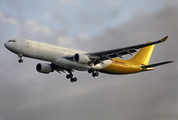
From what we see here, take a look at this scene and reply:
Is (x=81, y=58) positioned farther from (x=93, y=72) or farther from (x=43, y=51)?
(x=43, y=51)

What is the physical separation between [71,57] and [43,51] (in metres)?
4.08

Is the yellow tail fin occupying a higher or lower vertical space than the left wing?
higher

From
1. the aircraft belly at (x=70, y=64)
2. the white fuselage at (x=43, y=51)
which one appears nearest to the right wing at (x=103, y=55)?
the aircraft belly at (x=70, y=64)

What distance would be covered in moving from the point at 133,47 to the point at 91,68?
7814mm

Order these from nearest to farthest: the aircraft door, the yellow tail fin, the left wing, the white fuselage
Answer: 1. the white fuselage
2. the aircraft door
3. the left wing
4. the yellow tail fin

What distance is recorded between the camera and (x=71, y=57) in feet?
128

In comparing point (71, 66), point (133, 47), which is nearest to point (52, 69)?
point (71, 66)

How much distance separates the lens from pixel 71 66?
40156 mm

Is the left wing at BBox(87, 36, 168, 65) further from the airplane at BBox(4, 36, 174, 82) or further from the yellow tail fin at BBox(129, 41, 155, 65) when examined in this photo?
the yellow tail fin at BBox(129, 41, 155, 65)

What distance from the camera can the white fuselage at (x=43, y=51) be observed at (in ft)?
122

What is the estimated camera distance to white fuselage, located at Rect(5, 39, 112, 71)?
3730cm

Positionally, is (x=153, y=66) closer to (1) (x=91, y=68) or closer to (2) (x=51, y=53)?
(1) (x=91, y=68)

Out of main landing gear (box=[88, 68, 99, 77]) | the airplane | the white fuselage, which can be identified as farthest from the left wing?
the white fuselage

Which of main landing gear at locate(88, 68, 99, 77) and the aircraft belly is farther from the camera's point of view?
main landing gear at locate(88, 68, 99, 77)
